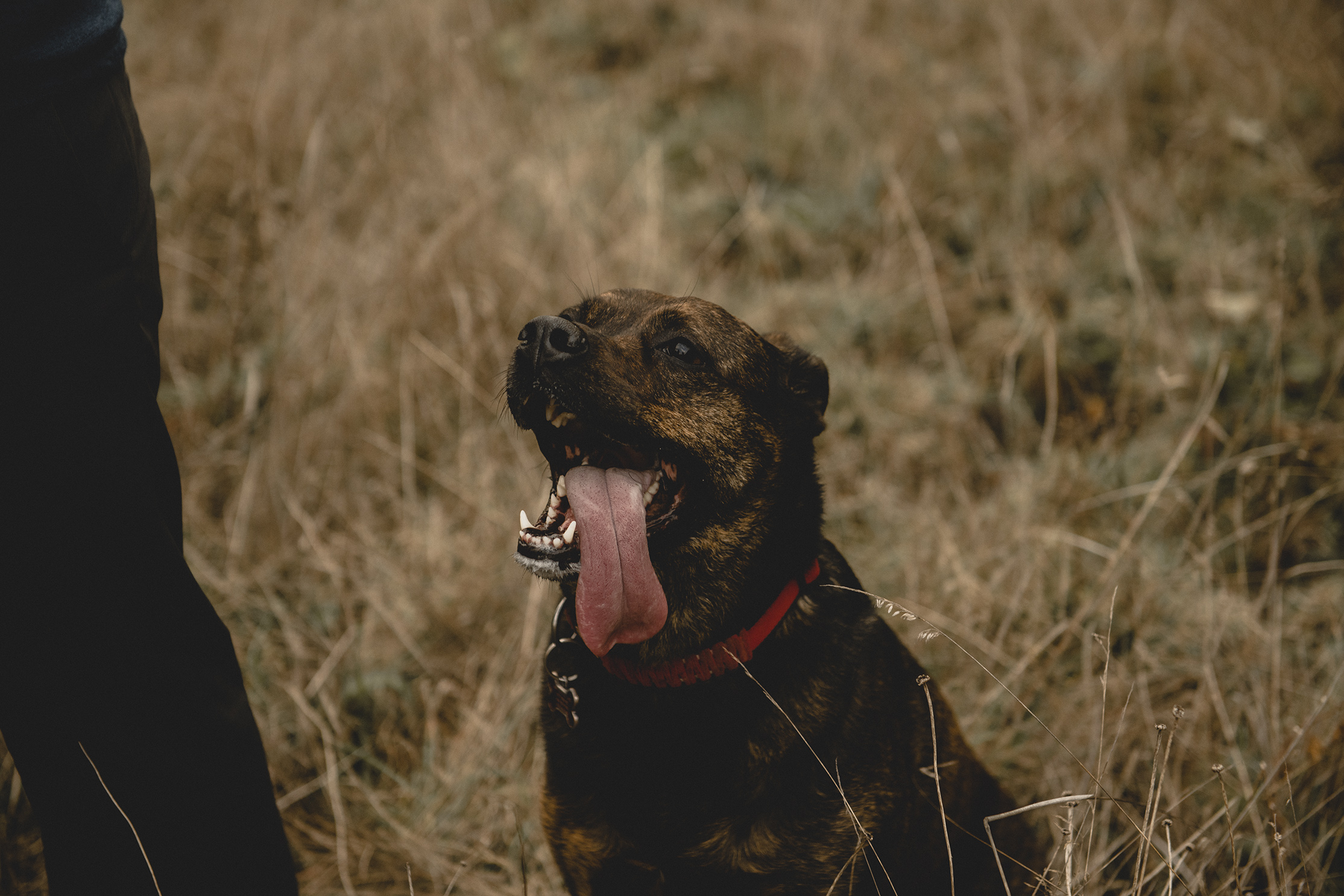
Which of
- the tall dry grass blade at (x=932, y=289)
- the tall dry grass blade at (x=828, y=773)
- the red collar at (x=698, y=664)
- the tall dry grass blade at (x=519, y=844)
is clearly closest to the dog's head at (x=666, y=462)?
the red collar at (x=698, y=664)

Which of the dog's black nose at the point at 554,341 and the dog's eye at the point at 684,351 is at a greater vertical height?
the dog's black nose at the point at 554,341

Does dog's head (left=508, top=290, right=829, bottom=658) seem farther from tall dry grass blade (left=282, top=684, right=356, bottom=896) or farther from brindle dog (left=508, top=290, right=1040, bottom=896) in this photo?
tall dry grass blade (left=282, top=684, right=356, bottom=896)

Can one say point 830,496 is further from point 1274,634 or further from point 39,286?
point 39,286

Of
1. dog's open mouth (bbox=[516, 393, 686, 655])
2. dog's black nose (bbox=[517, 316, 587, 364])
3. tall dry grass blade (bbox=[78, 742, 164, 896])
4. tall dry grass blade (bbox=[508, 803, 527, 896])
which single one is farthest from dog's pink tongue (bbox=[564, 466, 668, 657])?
tall dry grass blade (bbox=[78, 742, 164, 896])

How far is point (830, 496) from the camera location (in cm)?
405

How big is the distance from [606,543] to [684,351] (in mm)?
672

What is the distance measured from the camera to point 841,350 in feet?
15.2

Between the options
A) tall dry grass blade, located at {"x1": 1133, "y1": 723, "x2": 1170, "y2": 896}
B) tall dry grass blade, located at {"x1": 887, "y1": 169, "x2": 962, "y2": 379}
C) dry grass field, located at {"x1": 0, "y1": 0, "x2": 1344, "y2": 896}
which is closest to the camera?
tall dry grass blade, located at {"x1": 1133, "y1": 723, "x2": 1170, "y2": 896}

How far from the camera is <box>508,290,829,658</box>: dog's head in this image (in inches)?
78.4

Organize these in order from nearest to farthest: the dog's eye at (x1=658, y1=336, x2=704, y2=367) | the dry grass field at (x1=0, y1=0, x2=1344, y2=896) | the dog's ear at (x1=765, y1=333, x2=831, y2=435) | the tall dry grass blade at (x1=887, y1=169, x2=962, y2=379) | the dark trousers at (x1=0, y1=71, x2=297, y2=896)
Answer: the dark trousers at (x1=0, y1=71, x2=297, y2=896)
the dog's eye at (x1=658, y1=336, x2=704, y2=367)
the dog's ear at (x1=765, y1=333, x2=831, y2=435)
the dry grass field at (x1=0, y1=0, x2=1344, y2=896)
the tall dry grass blade at (x1=887, y1=169, x2=962, y2=379)

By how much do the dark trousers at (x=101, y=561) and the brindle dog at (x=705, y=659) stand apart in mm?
742

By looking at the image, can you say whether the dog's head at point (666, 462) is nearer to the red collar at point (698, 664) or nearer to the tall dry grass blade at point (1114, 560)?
the red collar at point (698, 664)

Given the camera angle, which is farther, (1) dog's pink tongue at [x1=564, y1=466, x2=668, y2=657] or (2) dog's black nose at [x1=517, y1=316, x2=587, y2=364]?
(2) dog's black nose at [x1=517, y1=316, x2=587, y2=364]

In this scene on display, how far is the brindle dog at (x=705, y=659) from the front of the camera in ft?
6.62
